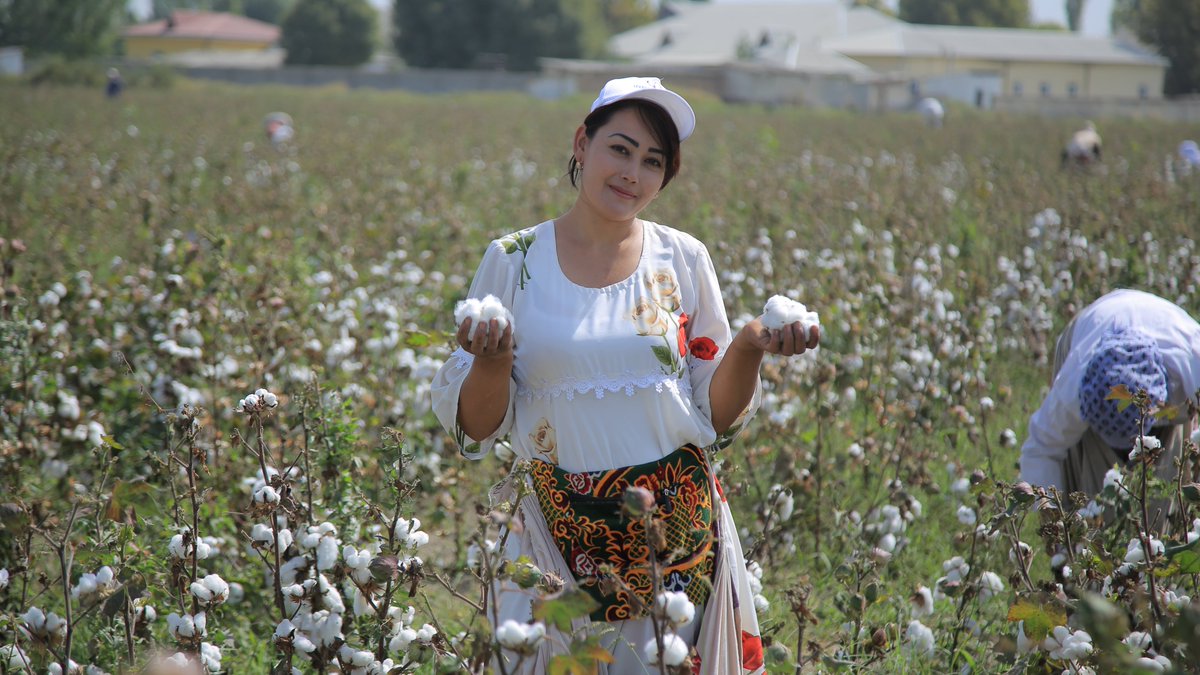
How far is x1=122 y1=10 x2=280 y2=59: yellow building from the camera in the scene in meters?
72.1

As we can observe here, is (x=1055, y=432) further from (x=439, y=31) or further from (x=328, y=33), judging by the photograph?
(x=328, y=33)

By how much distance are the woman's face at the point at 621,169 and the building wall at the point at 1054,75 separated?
58092 mm

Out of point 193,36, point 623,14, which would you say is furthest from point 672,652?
point 623,14

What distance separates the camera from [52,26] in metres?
47.3

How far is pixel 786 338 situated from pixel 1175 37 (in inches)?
2120

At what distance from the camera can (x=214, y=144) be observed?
13023 millimetres

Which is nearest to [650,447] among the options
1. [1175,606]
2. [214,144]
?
[1175,606]

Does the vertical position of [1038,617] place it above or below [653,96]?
below

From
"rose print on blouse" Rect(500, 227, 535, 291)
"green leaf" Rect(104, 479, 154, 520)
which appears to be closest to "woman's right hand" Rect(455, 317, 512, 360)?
"rose print on blouse" Rect(500, 227, 535, 291)

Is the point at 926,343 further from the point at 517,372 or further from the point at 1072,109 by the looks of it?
the point at 1072,109

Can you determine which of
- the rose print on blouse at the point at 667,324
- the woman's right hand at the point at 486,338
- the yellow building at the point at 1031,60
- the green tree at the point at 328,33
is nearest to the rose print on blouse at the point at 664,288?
the rose print on blouse at the point at 667,324

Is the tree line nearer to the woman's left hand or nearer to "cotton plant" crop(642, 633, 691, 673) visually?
the woman's left hand

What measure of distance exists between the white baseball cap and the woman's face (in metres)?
0.03

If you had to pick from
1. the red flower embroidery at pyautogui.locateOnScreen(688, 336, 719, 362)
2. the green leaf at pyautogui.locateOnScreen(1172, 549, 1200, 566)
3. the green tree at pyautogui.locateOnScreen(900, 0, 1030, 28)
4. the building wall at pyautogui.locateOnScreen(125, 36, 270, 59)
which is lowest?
the building wall at pyautogui.locateOnScreen(125, 36, 270, 59)
